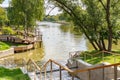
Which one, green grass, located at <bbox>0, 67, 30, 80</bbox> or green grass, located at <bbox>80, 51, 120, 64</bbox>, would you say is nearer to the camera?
Answer: green grass, located at <bbox>0, 67, 30, 80</bbox>

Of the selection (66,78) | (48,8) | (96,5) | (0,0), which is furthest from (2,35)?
(66,78)

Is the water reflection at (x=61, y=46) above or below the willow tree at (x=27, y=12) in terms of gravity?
below

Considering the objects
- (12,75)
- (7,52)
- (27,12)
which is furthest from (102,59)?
(27,12)

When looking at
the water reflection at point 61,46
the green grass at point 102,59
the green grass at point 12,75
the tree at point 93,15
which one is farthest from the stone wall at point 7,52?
the green grass at point 12,75

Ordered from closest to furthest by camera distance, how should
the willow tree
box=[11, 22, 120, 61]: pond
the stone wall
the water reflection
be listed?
the stone wall < box=[11, 22, 120, 61]: pond < the water reflection < the willow tree

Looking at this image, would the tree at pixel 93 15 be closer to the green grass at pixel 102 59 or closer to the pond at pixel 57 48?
the green grass at pixel 102 59

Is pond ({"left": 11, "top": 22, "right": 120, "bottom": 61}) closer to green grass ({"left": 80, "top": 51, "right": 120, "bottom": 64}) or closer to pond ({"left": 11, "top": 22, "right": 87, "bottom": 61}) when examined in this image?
pond ({"left": 11, "top": 22, "right": 87, "bottom": 61})

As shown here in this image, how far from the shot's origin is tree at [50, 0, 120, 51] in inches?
934

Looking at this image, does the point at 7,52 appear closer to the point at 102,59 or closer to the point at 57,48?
the point at 57,48

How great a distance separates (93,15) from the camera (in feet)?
78.3

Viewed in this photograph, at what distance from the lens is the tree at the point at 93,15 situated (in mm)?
23719

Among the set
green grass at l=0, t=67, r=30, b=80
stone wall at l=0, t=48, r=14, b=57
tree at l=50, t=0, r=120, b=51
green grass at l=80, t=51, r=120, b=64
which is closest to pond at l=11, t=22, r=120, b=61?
stone wall at l=0, t=48, r=14, b=57

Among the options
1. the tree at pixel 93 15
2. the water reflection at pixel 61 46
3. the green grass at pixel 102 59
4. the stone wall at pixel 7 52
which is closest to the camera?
the green grass at pixel 102 59

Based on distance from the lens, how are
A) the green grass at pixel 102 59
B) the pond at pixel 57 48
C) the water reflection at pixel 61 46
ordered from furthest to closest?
1. the water reflection at pixel 61 46
2. the pond at pixel 57 48
3. the green grass at pixel 102 59
